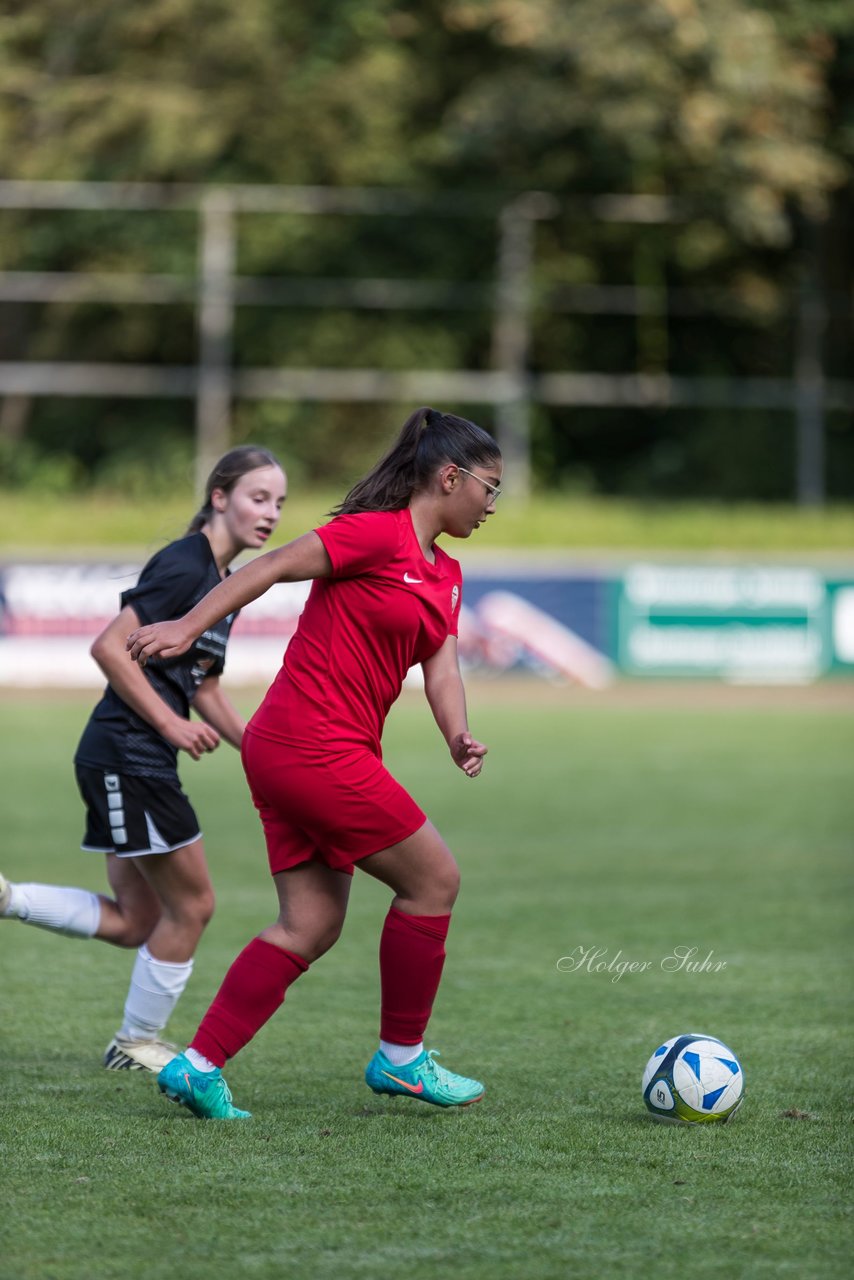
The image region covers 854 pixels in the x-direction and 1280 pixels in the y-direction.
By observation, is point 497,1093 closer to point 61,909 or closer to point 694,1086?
point 694,1086

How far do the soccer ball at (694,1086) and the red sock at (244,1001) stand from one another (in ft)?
3.26

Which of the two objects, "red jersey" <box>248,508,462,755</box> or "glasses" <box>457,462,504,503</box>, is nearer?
"red jersey" <box>248,508,462,755</box>

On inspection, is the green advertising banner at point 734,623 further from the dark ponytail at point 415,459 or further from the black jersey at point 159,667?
the dark ponytail at point 415,459

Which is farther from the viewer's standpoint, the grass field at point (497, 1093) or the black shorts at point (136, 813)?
the black shorts at point (136, 813)

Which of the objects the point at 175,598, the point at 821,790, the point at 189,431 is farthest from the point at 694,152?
the point at 175,598

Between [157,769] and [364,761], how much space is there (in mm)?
905

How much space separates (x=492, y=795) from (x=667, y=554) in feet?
46.3

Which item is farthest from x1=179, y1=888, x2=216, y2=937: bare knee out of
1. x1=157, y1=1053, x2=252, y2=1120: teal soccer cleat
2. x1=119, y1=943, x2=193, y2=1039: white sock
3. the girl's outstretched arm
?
the girl's outstretched arm

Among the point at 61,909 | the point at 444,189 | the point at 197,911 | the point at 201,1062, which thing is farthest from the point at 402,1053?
the point at 444,189

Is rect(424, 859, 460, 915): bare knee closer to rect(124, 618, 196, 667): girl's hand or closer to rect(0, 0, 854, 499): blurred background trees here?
rect(124, 618, 196, 667): girl's hand

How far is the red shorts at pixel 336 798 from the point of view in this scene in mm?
4547

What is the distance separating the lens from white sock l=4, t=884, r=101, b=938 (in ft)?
17.9

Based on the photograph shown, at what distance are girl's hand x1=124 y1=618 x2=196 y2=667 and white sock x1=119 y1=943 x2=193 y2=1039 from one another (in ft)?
4.46

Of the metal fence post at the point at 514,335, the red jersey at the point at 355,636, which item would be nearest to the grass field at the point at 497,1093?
the red jersey at the point at 355,636
